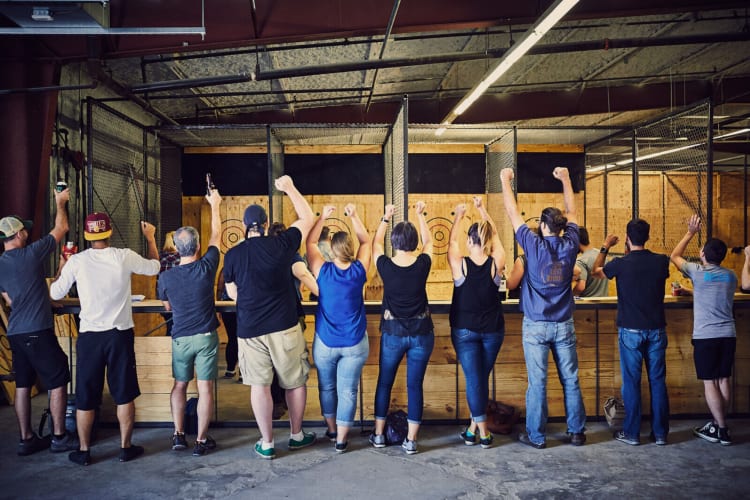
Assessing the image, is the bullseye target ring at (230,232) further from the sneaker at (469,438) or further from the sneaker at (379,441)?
the sneaker at (469,438)

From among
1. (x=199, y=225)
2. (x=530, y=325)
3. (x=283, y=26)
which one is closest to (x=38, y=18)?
(x=283, y=26)

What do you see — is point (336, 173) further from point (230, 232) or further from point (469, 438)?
point (469, 438)

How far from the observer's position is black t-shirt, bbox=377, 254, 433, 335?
3701 mm

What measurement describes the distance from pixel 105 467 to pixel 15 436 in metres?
1.16

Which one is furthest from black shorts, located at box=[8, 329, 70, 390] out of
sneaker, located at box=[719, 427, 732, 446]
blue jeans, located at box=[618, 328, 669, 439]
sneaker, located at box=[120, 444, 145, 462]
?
sneaker, located at box=[719, 427, 732, 446]

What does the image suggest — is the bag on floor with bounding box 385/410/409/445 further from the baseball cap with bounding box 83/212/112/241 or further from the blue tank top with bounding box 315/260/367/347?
the baseball cap with bounding box 83/212/112/241

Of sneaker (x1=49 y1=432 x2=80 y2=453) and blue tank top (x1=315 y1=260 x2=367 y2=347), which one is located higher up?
blue tank top (x1=315 y1=260 x2=367 y2=347)

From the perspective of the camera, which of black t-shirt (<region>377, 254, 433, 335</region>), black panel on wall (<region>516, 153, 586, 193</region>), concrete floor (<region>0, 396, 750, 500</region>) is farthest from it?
black panel on wall (<region>516, 153, 586, 193</region>)

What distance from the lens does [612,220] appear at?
33.0 feet

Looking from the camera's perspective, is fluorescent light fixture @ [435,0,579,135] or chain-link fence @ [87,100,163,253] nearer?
fluorescent light fixture @ [435,0,579,135]

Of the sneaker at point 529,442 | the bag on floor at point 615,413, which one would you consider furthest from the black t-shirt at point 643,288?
Result: the sneaker at point 529,442

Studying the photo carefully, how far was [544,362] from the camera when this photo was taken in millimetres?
3885

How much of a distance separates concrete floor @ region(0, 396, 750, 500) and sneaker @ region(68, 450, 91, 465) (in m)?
0.05

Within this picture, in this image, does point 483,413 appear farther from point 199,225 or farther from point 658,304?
point 199,225
